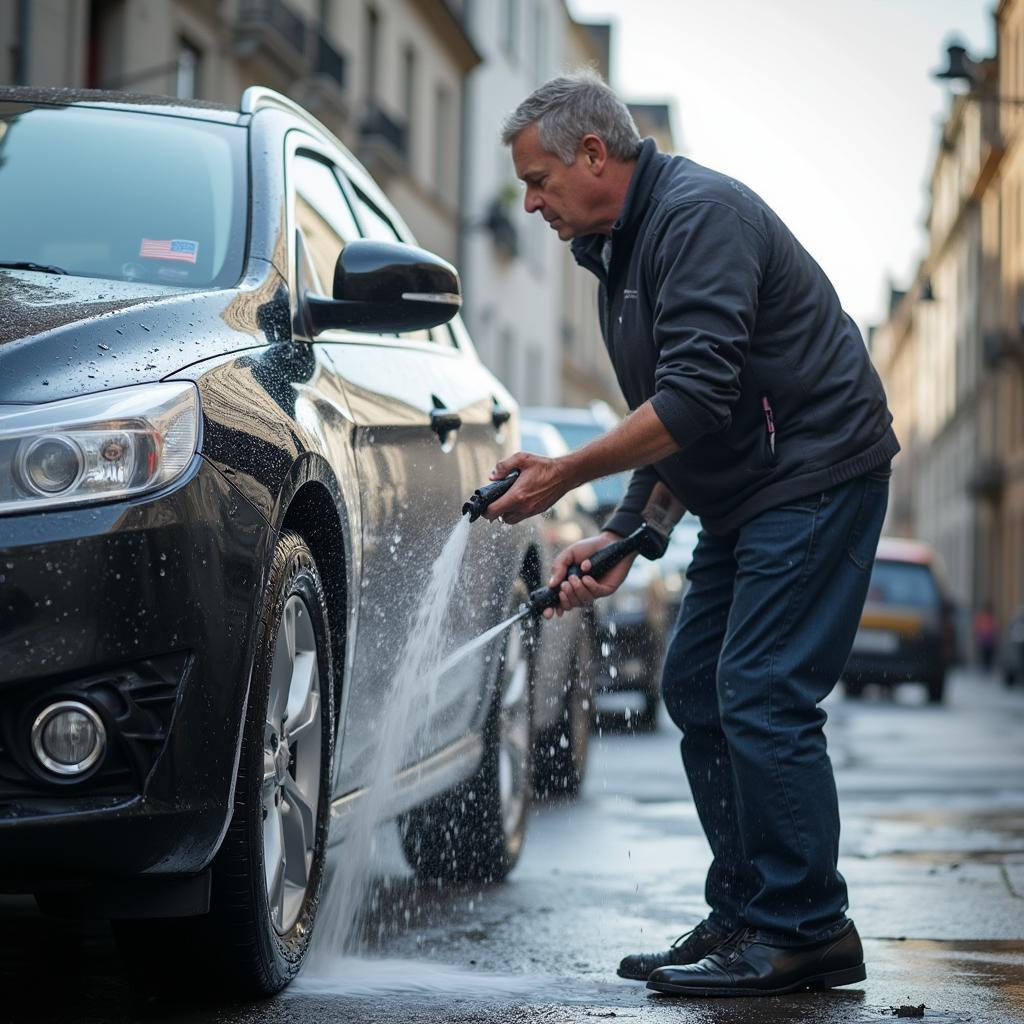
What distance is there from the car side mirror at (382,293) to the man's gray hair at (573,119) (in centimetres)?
33

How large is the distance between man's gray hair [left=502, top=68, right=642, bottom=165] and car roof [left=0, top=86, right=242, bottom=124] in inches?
31.6

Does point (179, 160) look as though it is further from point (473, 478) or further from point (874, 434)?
point (874, 434)

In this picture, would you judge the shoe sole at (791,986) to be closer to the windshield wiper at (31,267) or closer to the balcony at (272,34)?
the windshield wiper at (31,267)

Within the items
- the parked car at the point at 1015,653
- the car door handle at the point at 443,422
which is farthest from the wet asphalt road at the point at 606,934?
the parked car at the point at 1015,653

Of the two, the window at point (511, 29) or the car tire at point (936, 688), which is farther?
the window at point (511, 29)

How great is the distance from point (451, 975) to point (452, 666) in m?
0.91

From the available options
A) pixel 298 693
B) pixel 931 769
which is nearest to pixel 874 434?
pixel 298 693

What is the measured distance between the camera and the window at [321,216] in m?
4.38

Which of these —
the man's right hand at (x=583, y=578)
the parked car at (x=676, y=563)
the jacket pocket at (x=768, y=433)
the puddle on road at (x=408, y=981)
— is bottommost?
the parked car at (x=676, y=563)

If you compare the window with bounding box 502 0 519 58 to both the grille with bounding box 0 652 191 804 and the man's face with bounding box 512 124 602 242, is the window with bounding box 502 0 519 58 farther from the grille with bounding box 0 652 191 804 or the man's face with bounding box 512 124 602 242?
the grille with bounding box 0 652 191 804

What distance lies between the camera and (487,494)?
379cm

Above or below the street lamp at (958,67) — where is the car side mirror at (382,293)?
below

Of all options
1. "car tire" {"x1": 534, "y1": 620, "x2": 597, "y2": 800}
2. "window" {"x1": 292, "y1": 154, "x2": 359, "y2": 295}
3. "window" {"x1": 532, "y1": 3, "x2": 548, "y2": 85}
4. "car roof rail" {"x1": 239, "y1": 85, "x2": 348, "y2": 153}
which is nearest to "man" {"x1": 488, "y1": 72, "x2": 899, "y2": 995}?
"window" {"x1": 292, "y1": 154, "x2": 359, "y2": 295}

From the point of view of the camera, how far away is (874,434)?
391 centimetres
